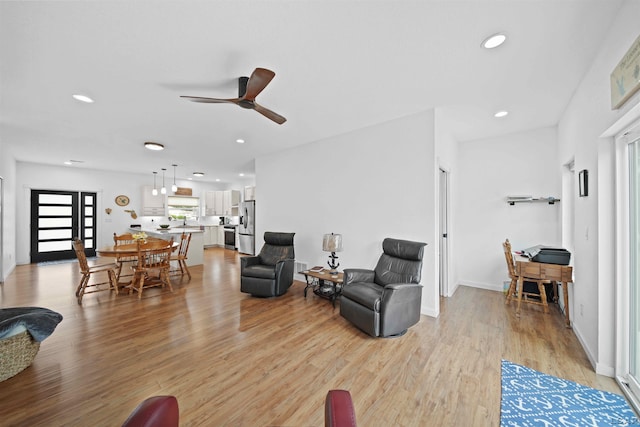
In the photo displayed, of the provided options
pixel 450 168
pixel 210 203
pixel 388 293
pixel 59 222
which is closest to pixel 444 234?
pixel 450 168

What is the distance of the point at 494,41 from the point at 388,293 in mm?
2440

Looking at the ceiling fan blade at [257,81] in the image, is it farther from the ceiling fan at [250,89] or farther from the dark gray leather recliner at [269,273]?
the dark gray leather recliner at [269,273]

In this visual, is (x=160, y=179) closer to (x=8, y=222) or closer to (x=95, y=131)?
(x=8, y=222)

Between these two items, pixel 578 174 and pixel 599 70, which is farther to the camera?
pixel 578 174

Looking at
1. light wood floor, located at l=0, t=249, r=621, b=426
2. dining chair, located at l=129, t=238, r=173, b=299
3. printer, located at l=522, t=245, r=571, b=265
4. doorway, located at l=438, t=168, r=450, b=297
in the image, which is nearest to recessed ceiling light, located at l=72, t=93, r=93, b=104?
dining chair, located at l=129, t=238, r=173, b=299

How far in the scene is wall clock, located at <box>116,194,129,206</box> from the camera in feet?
26.0

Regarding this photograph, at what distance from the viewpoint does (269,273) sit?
12.8ft

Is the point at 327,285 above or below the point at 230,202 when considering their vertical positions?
below

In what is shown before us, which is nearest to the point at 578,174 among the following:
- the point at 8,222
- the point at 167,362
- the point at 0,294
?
the point at 167,362

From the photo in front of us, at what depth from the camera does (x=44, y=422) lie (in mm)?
1640

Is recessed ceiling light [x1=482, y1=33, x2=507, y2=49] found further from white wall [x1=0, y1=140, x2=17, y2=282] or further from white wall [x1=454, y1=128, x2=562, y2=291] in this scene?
white wall [x1=0, y1=140, x2=17, y2=282]

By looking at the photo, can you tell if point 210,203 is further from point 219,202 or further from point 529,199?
point 529,199

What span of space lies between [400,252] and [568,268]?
195 centimetres

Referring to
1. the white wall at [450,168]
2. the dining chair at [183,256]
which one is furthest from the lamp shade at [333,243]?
the dining chair at [183,256]
